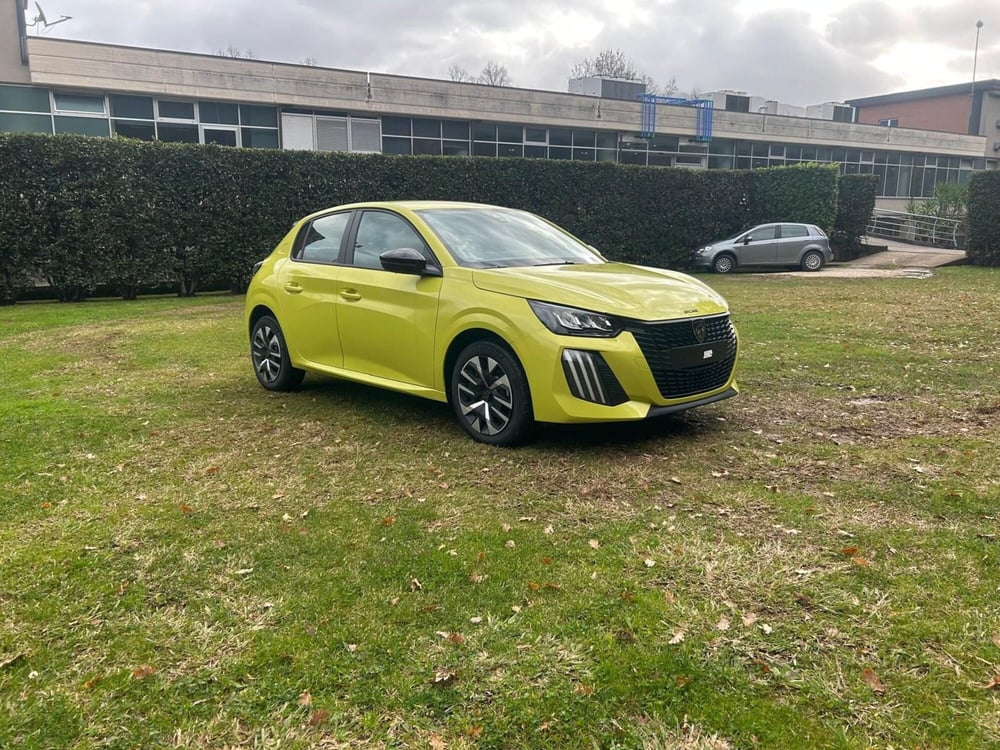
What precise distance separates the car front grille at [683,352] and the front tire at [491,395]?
0.83 metres

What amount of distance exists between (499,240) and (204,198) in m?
13.2

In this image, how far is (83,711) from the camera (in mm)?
2518

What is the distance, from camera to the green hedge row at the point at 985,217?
22641 mm

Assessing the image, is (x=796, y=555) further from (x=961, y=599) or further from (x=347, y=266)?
(x=347, y=266)

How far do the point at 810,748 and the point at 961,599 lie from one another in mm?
1229

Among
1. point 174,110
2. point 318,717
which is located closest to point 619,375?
point 318,717

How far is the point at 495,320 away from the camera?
5070 mm

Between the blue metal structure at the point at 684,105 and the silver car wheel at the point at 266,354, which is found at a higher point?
the blue metal structure at the point at 684,105

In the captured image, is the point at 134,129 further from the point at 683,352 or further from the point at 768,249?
the point at 683,352

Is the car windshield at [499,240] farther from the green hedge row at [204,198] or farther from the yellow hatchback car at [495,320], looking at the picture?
the green hedge row at [204,198]

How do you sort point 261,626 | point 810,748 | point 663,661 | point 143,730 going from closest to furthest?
point 810,748 → point 143,730 → point 663,661 → point 261,626

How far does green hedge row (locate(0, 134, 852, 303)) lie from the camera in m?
15.5

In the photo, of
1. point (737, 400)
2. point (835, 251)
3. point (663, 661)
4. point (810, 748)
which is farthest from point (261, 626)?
point (835, 251)

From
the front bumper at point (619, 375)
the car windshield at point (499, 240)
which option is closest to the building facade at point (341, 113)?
the car windshield at point (499, 240)
